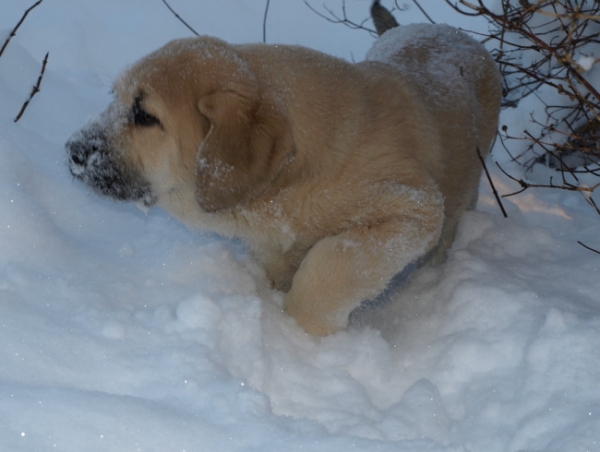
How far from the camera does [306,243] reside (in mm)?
3445

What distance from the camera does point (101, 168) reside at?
10.8ft

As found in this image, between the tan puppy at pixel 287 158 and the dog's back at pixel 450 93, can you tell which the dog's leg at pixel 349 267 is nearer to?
the tan puppy at pixel 287 158

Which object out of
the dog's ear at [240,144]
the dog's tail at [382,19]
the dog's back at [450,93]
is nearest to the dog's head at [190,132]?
the dog's ear at [240,144]

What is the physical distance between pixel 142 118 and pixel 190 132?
9.5 inches

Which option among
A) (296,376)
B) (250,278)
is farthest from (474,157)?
(296,376)

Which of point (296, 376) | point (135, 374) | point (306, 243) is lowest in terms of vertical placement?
point (135, 374)

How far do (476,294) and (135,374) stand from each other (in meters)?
1.78

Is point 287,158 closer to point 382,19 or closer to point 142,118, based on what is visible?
point 142,118

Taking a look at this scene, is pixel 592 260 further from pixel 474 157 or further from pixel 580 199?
pixel 580 199

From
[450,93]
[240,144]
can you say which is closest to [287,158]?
[240,144]

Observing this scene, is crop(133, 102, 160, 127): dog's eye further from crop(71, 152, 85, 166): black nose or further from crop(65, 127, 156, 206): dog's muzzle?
crop(71, 152, 85, 166): black nose

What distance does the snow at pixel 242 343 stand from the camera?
2348 mm

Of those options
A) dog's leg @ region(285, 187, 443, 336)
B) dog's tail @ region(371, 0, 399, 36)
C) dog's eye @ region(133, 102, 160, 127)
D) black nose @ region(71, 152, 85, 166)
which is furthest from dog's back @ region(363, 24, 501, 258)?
black nose @ region(71, 152, 85, 166)

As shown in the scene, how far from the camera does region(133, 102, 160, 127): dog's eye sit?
3.17m
